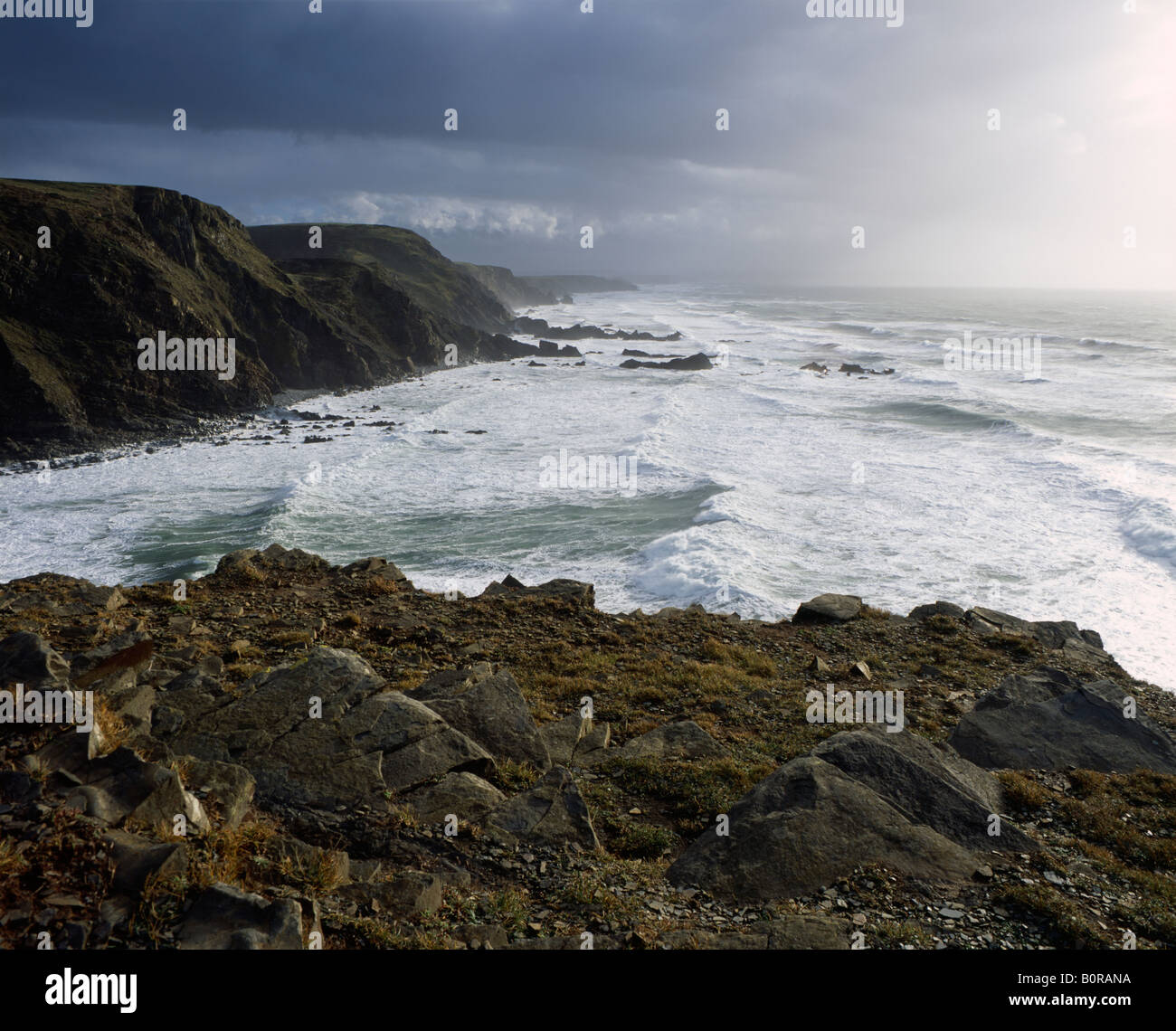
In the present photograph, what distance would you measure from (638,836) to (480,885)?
2.08 meters

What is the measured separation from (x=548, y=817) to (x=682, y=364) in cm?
7750

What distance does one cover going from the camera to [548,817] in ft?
25.9

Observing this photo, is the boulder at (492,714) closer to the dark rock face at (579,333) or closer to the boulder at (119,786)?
the boulder at (119,786)

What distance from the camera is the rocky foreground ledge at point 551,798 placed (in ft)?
18.7

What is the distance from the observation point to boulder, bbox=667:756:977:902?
709 centimetres

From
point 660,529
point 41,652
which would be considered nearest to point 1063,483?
point 660,529

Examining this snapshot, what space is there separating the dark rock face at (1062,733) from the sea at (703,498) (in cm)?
680

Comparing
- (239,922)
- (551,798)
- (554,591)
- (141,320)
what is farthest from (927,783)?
(141,320)

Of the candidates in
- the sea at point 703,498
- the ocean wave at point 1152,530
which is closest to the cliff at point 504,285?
the sea at point 703,498

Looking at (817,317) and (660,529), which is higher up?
(817,317)

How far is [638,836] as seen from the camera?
316 inches

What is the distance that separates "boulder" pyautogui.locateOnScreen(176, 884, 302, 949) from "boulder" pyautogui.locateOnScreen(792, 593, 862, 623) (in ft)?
46.1

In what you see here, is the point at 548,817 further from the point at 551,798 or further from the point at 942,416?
the point at 942,416
